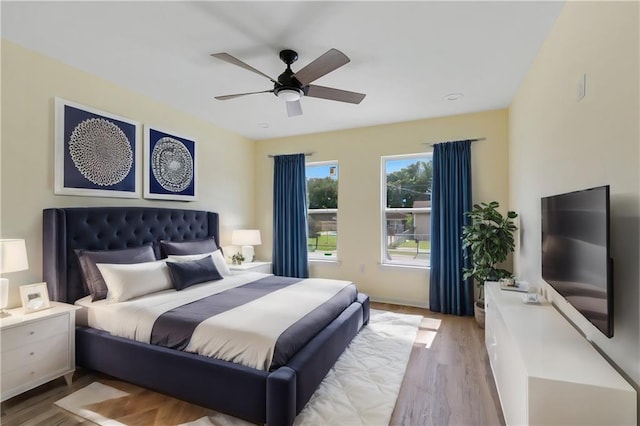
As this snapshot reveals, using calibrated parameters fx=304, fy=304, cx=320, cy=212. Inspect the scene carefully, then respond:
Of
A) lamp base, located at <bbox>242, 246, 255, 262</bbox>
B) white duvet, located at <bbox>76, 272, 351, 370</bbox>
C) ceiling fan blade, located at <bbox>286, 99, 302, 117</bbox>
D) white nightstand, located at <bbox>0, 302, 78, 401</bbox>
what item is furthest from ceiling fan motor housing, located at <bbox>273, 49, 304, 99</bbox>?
lamp base, located at <bbox>242, 246, 255, 262</bbox>

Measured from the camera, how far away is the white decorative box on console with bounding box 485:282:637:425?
1199mm

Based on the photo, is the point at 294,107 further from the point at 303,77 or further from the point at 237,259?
the point at 237,259

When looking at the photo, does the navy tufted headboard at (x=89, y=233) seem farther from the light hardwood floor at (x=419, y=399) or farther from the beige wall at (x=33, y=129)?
the light hardwood floor at (x=419, y=399)

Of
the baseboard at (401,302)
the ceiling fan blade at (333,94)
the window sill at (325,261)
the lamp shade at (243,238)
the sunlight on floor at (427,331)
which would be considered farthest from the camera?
the window sill at (325,261)

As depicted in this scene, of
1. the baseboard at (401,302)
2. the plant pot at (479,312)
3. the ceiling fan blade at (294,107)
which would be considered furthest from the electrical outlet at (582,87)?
the baseboard at (401,302)

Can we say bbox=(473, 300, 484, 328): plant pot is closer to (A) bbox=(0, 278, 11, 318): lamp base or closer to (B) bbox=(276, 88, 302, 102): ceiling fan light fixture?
(B) bbox=(276, 88, 302, 102): ceiling fan light fixture

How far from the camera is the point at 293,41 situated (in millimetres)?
2373

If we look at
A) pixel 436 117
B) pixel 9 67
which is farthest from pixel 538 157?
pixel 9 67

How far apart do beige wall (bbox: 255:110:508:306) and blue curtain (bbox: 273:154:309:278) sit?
0.23 metres

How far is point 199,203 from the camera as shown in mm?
4285

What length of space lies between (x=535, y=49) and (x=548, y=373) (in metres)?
2.45

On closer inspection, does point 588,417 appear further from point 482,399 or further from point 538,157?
point 538,157

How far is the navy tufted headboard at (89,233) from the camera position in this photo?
102 inches

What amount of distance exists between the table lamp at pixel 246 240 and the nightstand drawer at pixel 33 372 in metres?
2.48
